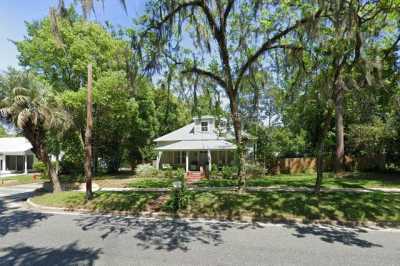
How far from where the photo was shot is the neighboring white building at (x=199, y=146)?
24.0 metres

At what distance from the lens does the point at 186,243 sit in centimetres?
665

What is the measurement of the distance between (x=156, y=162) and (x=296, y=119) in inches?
545

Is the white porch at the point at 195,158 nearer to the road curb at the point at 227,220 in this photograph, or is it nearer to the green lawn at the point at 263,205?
the green lawn at the point at 263,205

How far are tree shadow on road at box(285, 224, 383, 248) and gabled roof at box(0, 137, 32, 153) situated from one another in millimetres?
32544

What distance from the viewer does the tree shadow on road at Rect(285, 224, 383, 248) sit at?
21.8ft

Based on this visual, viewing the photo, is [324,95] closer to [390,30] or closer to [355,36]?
[355,36]

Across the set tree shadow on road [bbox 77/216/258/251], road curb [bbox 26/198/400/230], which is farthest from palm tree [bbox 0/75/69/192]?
tree shadow on road [bbox 77/216/258/251]

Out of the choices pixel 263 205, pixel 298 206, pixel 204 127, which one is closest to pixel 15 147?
pixel 204 127

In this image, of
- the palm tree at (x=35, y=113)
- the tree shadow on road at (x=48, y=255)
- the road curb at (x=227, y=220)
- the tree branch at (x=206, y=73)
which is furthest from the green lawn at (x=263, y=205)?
the tree branch at (x=206, y=73)

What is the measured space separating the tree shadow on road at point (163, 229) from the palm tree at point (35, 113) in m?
6.16

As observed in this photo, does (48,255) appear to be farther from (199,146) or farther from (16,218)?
(199,146)

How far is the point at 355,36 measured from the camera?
30.9 ft

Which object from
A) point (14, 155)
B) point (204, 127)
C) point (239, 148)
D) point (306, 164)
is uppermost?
point (204, 127)

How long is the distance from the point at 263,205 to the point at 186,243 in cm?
431
